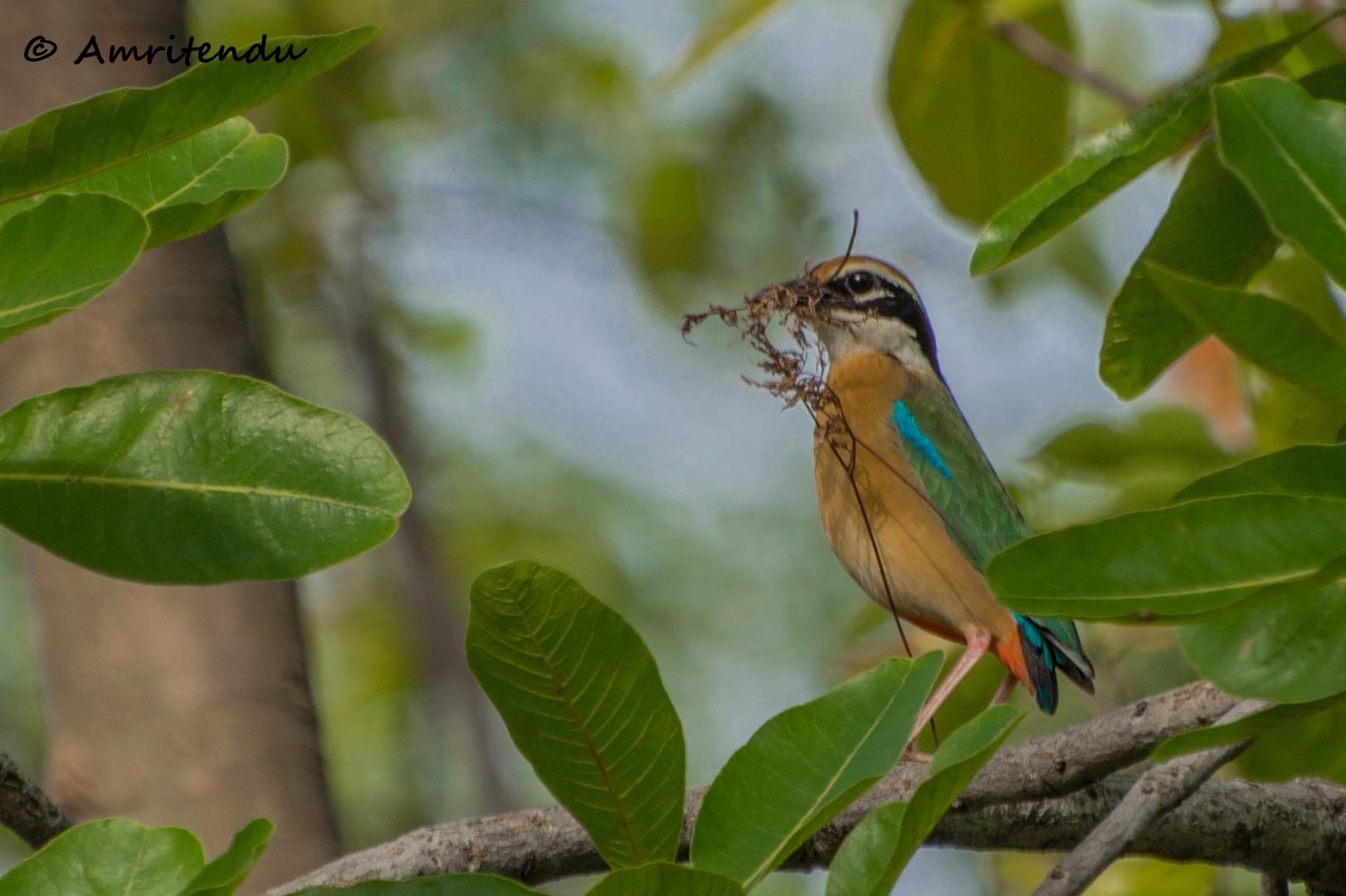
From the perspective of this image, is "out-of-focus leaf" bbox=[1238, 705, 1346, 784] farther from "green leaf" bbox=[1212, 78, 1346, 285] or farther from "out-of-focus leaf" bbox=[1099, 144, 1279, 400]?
"green leaf" bbox=[1212, 78, 1346, 285]

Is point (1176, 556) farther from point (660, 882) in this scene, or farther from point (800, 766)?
point (660, 882)

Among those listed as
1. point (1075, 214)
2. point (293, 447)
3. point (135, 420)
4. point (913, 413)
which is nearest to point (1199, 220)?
point (1075, 214)

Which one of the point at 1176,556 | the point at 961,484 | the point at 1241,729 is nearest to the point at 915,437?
the point at 961,484

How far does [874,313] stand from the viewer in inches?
226

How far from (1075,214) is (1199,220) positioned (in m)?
0.50

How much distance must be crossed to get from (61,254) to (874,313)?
4187 millimetres

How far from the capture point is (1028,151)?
488cm

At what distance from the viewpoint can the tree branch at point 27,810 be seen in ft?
7.43

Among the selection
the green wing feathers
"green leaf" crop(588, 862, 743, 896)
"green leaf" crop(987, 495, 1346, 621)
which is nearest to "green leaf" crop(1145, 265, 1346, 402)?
"green leaf" crop(987, 495, 1346, 621)

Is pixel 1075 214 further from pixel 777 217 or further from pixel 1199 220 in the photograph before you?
pixel 777 217

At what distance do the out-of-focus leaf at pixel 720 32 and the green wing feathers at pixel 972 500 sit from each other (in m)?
1.41

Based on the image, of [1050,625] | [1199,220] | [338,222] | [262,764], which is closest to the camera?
[1199,220]

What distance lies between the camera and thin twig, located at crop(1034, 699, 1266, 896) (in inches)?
76.2

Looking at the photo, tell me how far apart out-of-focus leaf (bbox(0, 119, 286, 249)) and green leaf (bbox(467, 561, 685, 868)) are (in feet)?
2.27
